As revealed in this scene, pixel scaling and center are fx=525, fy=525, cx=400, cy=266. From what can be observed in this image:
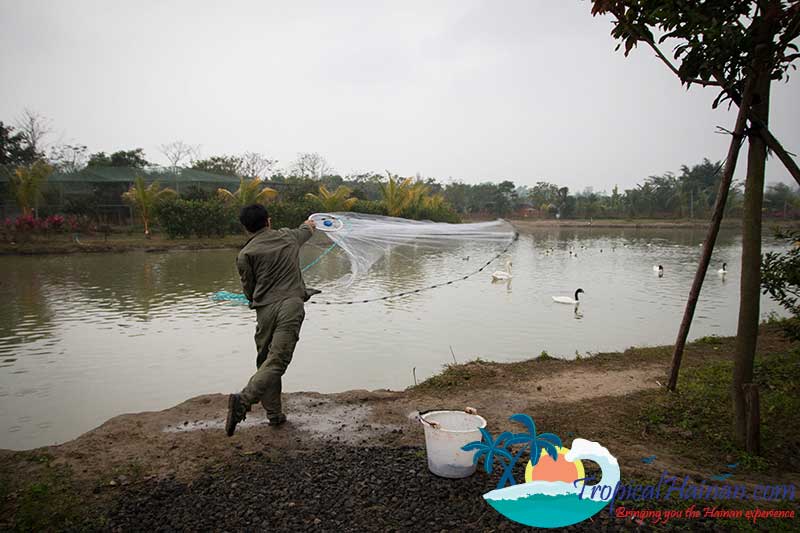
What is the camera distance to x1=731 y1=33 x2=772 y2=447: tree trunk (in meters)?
3.61

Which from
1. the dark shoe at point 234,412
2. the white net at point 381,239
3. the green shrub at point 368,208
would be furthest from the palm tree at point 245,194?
the dark shoe at point 234,412

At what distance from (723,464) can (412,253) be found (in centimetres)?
492

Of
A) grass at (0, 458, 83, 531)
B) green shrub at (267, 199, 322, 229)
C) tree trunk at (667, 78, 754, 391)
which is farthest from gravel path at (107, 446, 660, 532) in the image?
green shrub at (267, 199, 322, 229)

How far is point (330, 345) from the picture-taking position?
8.14m

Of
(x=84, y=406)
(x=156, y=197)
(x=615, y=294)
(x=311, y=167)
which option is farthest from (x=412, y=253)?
(x=311, y=167)

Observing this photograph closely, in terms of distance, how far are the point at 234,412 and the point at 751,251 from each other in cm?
377

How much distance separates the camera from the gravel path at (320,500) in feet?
9.03

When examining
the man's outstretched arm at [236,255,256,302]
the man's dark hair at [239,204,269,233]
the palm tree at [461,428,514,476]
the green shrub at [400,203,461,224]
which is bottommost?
the palm tree at [461,428,514,476]

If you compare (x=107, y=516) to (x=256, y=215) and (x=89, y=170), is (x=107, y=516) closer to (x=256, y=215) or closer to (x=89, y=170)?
(x=256, y=215)

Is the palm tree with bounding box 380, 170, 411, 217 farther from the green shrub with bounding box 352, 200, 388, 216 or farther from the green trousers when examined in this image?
the green trousers

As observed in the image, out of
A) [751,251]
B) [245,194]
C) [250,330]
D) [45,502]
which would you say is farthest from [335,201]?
[45,502]

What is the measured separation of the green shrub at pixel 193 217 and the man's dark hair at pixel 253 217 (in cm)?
2272

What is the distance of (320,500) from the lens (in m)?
3.00

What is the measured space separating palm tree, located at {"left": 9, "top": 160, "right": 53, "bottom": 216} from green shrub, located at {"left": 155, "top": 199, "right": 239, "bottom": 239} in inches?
197
